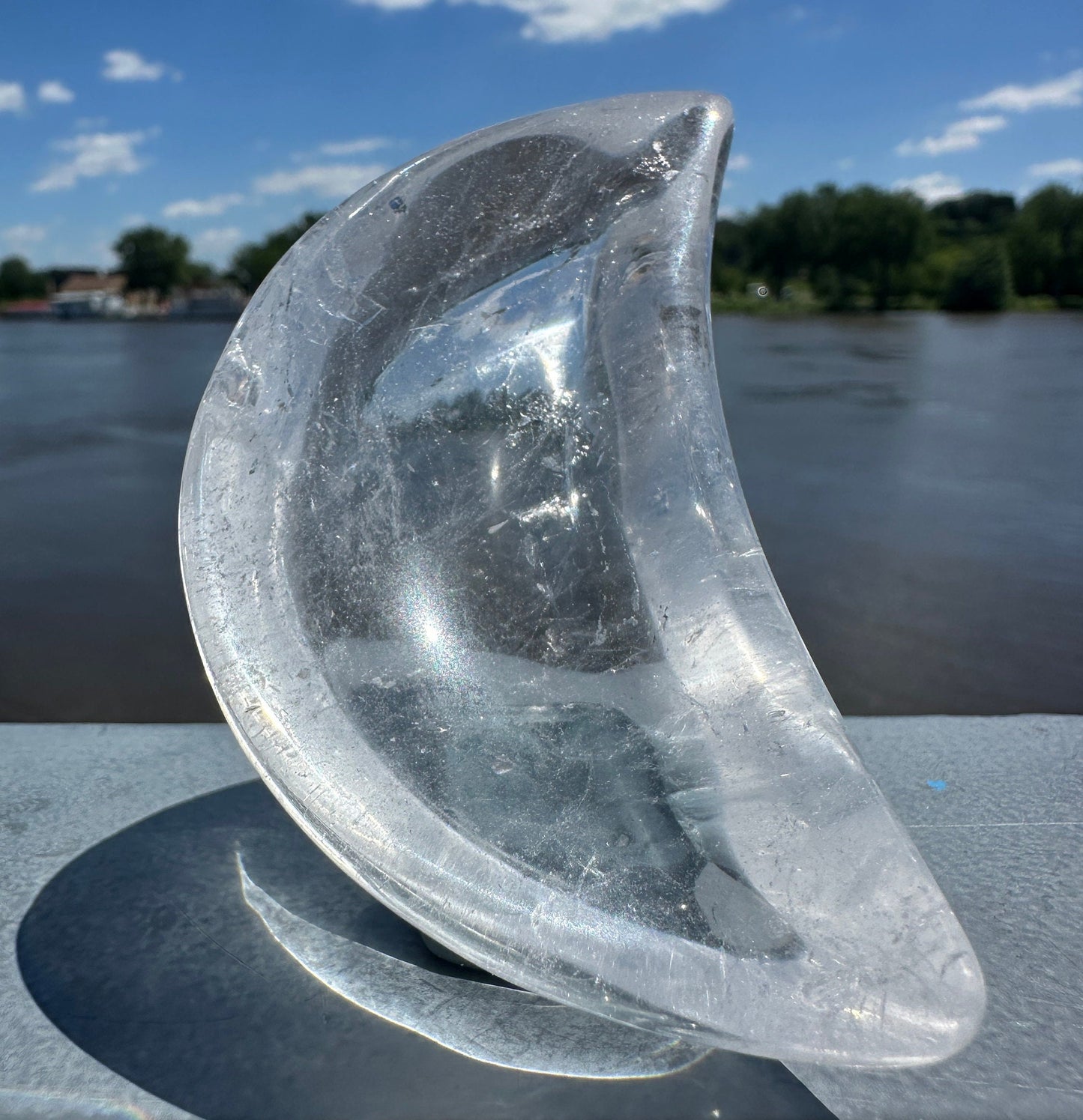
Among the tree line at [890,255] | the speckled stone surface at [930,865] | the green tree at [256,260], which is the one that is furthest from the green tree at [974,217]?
the speckled stone surface at [930,865]

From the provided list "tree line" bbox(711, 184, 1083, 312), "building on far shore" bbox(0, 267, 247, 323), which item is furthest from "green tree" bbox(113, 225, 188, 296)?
"tree line" bbox(711, 184, 1083, 312)

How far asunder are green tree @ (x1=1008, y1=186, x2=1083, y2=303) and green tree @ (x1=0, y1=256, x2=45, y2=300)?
6655 cm

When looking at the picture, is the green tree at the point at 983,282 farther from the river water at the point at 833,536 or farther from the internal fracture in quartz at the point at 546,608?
the internal fracture in quartz at the point at 546,608

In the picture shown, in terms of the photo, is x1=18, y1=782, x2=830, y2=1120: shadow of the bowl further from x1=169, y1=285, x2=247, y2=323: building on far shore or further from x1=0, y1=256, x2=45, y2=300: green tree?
x1=0, y1=256, x2=45, y2=300: green tree

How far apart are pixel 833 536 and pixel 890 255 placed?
45434 millimetres

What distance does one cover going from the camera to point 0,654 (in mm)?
4227

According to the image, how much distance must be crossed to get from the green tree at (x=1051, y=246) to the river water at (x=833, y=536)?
85.0 ft

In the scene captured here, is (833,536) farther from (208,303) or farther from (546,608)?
(208,303)

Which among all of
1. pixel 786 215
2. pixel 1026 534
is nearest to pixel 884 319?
pixel 786 215

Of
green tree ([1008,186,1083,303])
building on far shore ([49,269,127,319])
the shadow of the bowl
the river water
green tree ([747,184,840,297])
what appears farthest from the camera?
building on far shore ([49,269,127,319])

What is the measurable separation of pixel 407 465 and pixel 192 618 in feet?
1.39

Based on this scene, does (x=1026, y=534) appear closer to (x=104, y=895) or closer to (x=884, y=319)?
(x=104, y=895)

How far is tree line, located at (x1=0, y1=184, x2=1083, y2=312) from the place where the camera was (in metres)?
38.6

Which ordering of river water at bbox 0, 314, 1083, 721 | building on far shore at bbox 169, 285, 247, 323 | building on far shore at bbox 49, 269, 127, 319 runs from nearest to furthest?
river water at bbox 0, 314, 1083, 721
building on far shore at bbox 169, 285, 247, 323
building on far shore at bbox 49, 269, 127, 319
